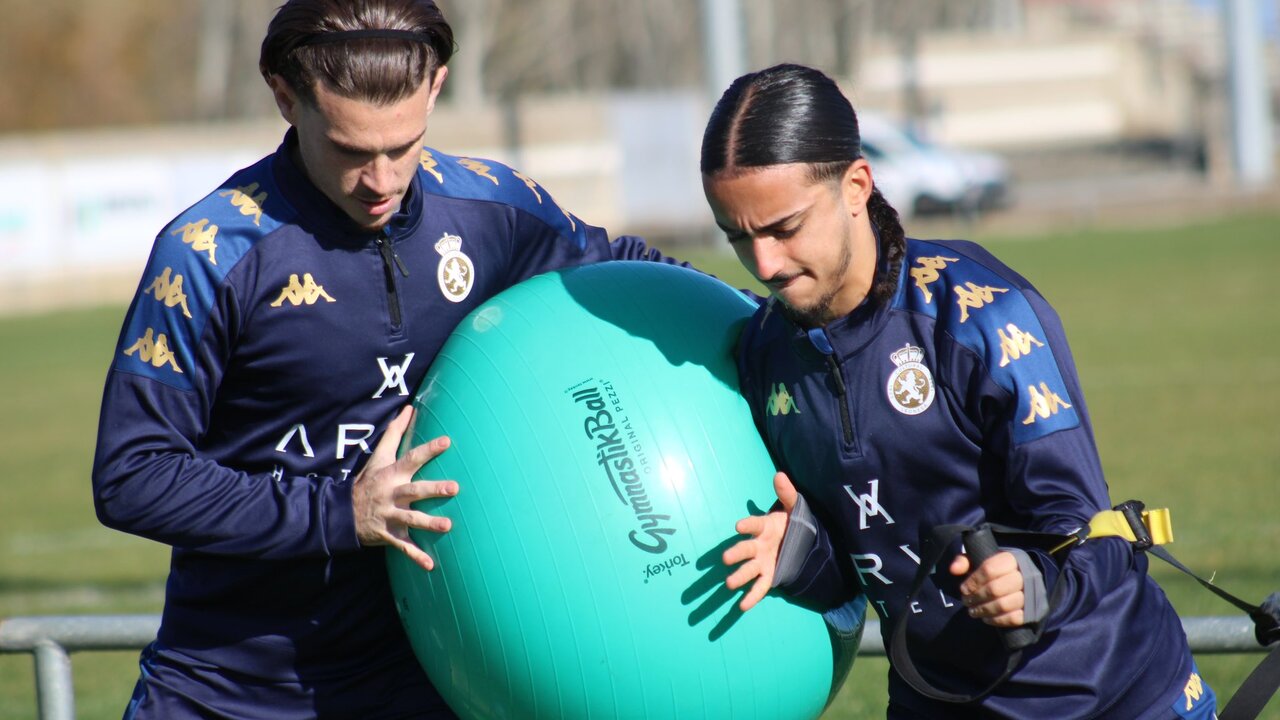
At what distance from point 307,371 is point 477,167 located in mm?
774

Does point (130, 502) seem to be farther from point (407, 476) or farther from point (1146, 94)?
point (1146, 94)

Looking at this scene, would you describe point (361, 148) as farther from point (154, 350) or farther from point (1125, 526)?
point (1125, 526)

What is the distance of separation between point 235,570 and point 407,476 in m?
0.61

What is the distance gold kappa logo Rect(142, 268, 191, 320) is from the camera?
3.31 meters

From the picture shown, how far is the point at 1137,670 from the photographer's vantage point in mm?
3059

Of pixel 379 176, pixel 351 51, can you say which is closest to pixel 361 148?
pixel 379 176

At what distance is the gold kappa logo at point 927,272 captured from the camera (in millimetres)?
3102

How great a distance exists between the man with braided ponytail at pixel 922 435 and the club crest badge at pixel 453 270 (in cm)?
79

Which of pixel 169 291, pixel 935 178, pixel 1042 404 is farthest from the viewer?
pixel 935 178

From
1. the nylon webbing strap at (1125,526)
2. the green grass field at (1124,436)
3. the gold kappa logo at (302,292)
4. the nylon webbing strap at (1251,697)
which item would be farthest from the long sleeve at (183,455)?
the green grass field at (1124,436)

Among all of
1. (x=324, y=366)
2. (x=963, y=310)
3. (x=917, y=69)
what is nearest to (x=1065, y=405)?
(x=963, y=310)

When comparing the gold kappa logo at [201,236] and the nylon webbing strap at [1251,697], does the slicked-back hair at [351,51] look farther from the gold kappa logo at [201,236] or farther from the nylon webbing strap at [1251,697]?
the nylon webbing strap at [1251,697]

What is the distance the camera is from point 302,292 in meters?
3.46

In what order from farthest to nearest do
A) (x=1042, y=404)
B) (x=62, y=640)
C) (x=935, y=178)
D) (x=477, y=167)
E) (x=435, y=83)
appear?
(x=935, y=178) < (x=62, y=640) < (x=477, y=167) < (x=435, y=83) < (x=1042, y=404)
